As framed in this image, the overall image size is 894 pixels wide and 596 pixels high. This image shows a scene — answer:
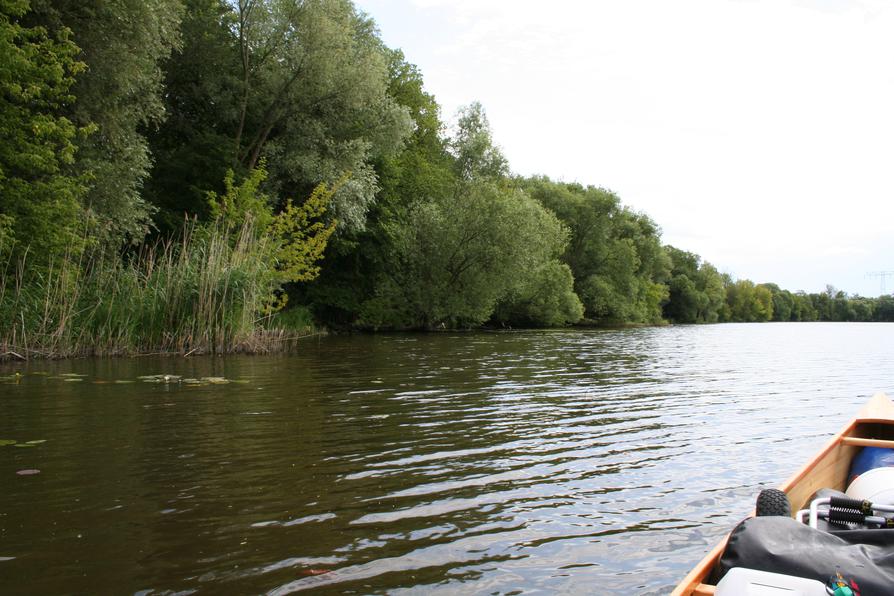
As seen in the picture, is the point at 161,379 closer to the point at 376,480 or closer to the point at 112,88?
the point at 376,480

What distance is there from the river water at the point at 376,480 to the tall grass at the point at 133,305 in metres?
2.47

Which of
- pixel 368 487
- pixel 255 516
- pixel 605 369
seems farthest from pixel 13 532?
pixel 605 369

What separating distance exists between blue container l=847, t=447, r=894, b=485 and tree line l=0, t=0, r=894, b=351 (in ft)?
41.1

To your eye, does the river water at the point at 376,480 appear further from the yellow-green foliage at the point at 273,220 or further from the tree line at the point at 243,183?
the yellow-green foliage at the point at 273,220

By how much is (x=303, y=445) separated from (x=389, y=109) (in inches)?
817

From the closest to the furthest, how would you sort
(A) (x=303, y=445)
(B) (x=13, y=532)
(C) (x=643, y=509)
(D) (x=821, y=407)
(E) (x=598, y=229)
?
1. (B) (x=13, y=532)
2. (C) (x=643, y=509)
3. (A) (x=303, y=445)
4. (D) (x=821, y=407)
5. (E) (x=598, y=229)

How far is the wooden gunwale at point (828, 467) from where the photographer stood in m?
2.49

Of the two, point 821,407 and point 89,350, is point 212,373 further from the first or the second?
point 821,407

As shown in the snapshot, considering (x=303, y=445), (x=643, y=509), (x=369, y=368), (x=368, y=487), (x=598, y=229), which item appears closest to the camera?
(x=643, y=509)

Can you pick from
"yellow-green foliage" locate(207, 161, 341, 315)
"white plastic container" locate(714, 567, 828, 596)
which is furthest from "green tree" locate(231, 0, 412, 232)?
"white plastic container" locate(714, 567, 828, 596)

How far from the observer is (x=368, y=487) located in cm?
494

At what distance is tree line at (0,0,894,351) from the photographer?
13641mm

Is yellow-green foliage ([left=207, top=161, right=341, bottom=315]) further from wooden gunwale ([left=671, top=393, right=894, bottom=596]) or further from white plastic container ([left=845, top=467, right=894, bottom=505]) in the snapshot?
Answer: white plastic container ([left=845, top=467, right=894, bottom=505])

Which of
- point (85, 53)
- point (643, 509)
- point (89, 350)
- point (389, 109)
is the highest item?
point (389, 109)
